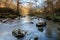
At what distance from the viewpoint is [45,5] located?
1055 cm

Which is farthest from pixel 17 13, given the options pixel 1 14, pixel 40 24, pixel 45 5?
pixel 40 24

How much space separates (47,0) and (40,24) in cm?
341

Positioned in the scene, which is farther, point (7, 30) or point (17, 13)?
point (17, 13)

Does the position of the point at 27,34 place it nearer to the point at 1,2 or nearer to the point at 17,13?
the point at 17,13

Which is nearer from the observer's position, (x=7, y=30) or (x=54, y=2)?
(x=7, y=30)

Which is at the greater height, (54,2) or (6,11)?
(54,2)

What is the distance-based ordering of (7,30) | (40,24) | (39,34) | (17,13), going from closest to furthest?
1. (39,34)
2. (7,30)
3. (40,24)
4. (17,13)

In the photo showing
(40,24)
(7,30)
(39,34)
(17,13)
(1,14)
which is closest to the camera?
(39,34)

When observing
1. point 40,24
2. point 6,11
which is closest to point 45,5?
point 6,11

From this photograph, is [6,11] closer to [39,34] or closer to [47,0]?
[47,0]

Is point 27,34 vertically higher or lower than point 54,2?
lower

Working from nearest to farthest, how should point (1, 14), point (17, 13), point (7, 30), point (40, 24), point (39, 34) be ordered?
point (39, 34) → point (7, 30) → point (40, 24) → point (1, 14) → point (17, 13)

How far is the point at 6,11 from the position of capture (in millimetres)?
10016

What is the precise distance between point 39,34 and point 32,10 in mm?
4600
